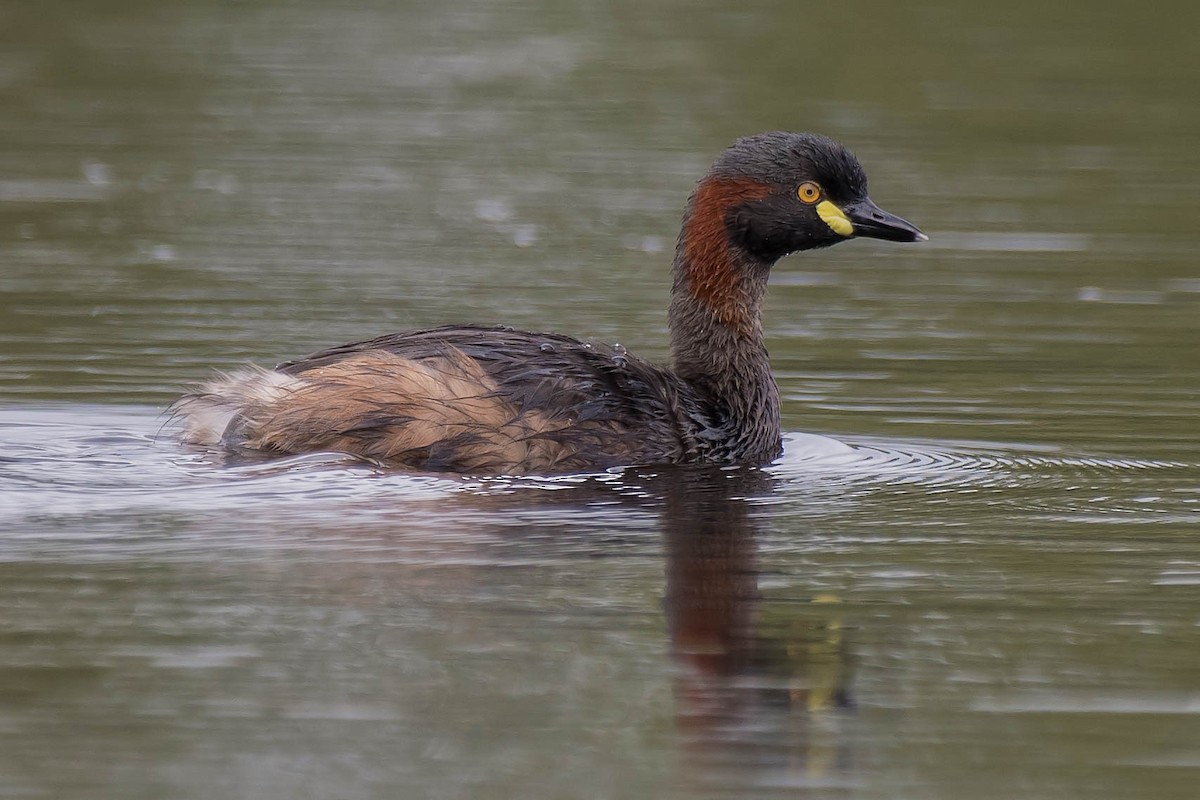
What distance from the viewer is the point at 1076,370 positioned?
1034cm

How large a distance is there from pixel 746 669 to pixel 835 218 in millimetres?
3747

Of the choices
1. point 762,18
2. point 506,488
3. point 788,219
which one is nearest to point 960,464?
point 788,219

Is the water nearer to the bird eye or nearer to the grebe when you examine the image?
the grebe

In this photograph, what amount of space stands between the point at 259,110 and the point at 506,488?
1032 cm

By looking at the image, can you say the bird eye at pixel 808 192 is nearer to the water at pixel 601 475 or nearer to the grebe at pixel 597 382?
the grebe at pixel 597 382

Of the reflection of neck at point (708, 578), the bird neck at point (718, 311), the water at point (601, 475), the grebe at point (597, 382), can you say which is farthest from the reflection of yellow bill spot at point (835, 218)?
the reflection of neck at point (708, 578)

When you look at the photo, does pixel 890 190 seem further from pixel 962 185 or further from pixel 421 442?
pixel 421 442

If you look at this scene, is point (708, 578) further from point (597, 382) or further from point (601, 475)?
point (597, 382)

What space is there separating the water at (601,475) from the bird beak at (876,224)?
85 cm

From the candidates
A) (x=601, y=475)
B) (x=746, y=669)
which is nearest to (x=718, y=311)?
(x=601, y=475)

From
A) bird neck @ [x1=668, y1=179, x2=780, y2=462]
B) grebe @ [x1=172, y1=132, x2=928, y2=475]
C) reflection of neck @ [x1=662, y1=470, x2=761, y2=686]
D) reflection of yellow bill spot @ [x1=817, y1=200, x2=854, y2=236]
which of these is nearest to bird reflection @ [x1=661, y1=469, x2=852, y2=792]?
reflection of neck @ [x1=662, y1=470, x2=761, y2=686]

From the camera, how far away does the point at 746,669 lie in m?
5.79

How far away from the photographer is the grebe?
792 cm

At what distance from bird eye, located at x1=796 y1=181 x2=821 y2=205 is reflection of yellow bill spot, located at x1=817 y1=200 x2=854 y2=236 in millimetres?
39
